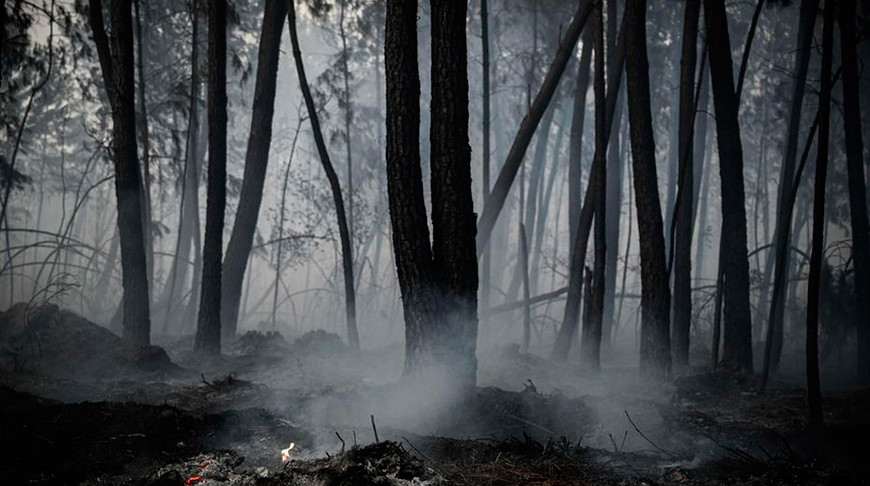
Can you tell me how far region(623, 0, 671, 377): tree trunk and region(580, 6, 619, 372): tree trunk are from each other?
42cm

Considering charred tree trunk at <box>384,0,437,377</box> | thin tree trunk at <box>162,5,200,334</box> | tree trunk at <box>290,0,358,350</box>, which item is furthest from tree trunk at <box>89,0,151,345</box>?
charred tree trunk at <box>384,0,437,377</box>

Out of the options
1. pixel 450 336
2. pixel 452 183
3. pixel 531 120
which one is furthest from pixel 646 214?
pixel 450 336

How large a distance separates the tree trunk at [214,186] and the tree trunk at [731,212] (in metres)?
7.15

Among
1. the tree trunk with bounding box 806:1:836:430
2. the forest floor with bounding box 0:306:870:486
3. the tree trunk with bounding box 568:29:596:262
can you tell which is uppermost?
the tree trunk with bounding box 568:29:596:262

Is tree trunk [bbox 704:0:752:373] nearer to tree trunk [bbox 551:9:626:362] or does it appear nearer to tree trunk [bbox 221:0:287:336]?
tree trunk [bbox 551:9:626:362]

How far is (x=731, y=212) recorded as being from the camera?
898cm

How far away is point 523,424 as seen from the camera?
16.6 feet

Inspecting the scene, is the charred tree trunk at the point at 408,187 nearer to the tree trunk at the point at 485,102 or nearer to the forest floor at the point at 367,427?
the forest floor at the point at 367,427

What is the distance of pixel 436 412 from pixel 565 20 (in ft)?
50.2

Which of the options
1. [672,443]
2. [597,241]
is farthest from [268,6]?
[672,443]

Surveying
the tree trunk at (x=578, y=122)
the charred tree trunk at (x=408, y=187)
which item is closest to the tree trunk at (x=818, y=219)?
the charred tree trunk at (x=408, y=187)

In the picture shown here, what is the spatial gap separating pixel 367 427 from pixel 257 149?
7530 mm

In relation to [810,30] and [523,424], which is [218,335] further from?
[810,30]

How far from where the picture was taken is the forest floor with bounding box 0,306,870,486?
3449mm
